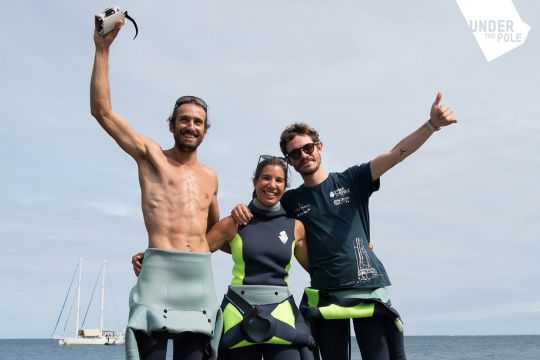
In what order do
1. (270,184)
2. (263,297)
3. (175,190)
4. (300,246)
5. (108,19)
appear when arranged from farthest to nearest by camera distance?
(300,246) → (270,184) → (263,297) → (175,190) → (108,19)

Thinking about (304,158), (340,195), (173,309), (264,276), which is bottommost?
(173,309)

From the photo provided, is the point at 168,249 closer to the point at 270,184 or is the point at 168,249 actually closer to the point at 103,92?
the point at 270,184

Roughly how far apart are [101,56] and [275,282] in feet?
8.85

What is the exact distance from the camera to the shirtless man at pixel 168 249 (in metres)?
5.15

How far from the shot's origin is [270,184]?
595 centimetres

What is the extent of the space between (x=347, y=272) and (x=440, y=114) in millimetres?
1818

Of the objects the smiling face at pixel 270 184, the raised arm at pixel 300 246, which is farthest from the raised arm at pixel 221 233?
the raised arm at pixel 300 246

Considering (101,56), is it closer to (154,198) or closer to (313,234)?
(154,198)

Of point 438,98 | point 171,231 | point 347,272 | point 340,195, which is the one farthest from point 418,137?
point 171,231

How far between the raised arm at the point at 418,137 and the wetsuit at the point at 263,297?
1.15m

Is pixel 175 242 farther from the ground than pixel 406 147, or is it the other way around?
pixel 406 147

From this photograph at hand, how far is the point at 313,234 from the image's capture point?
19.9 ft

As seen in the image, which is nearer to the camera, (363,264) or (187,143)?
(187,143)

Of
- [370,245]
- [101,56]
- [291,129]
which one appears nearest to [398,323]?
[370,245]
